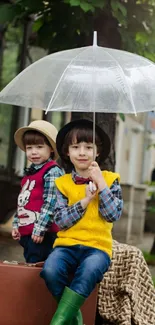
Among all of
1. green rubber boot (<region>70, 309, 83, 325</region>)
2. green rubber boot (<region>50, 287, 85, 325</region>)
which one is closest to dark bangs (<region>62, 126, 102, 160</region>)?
green rubber boot (<region>50, 287, 85, 325</region>)

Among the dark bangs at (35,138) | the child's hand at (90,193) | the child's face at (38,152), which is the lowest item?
the child's hand at (90,193)

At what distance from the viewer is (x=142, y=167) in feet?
81.9

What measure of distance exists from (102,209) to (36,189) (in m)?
0.79

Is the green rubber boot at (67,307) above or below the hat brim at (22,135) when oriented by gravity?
below

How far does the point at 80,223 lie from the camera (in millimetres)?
5113

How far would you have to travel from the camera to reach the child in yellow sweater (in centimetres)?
493

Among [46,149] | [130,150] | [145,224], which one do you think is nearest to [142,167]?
[130,150]

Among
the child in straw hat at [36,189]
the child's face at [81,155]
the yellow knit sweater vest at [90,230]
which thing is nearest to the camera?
the yellow knit sweater vest at [90,230]

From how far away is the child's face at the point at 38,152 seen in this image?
18.8 feet

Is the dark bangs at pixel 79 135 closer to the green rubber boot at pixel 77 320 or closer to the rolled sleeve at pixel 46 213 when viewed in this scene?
the rolled sleeve at pixel 46 213

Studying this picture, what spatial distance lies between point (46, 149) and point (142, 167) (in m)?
19.3

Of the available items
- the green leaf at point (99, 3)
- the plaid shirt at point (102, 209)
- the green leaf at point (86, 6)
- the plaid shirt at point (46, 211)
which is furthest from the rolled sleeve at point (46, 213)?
the green leaf at point (99, 3)

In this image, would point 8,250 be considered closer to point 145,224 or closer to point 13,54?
point 13,54

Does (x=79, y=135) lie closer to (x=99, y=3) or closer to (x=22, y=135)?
(x=22, y=135)
